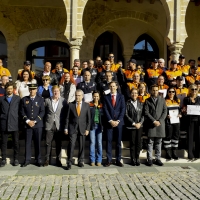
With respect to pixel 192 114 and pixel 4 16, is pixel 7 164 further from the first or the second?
pixel 4 16

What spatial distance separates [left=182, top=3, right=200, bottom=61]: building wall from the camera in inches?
587

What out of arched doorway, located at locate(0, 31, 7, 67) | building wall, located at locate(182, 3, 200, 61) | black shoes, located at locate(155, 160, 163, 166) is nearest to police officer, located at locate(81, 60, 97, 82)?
black shoes, located at locate(155, 160, 163, 166)

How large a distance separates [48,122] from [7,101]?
107cm

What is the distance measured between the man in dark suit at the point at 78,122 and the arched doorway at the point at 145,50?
29.1ft

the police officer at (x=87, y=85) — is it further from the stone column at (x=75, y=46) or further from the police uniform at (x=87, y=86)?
the stone column at (x=75, y=46)

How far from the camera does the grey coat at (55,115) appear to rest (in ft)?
23.9

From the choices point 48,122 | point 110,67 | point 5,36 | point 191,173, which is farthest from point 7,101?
point 5,36

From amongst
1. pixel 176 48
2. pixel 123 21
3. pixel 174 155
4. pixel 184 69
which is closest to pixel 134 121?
pixel 174 155

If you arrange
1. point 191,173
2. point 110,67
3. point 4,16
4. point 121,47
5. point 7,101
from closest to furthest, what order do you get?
point 191,173, point 7,101, point 110,67, point 4,16, point 121,47

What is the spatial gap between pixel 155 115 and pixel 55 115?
2359mm

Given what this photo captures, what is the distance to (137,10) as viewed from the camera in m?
14.4

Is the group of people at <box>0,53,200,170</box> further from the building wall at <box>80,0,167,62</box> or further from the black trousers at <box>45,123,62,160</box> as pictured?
the building wall at <box>80,0,167,62</box>

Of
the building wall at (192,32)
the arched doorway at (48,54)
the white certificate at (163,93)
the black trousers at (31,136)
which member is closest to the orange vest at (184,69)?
the white certificate at (163,93)

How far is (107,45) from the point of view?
50.3 feet
